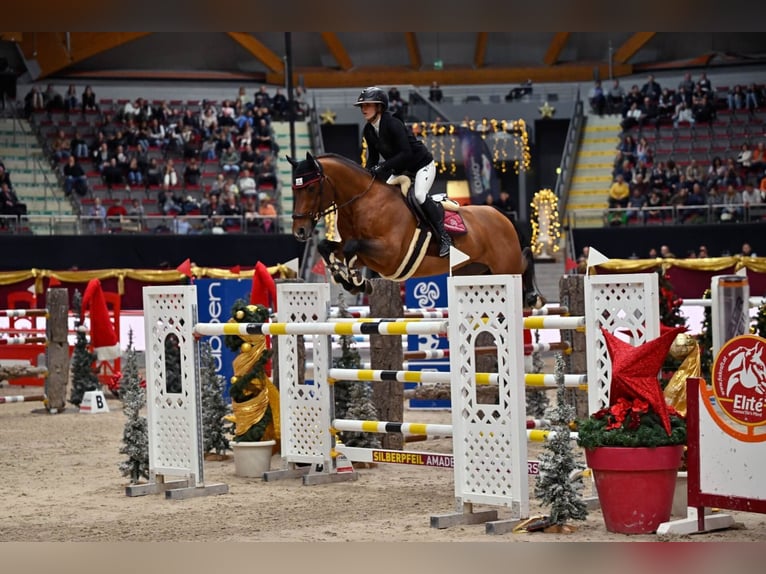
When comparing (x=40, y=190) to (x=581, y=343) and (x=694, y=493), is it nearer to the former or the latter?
(x=581, y=343)

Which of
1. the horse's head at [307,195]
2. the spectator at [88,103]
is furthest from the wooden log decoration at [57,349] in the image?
the spectator at [88,103]

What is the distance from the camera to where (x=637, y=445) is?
11.6ft

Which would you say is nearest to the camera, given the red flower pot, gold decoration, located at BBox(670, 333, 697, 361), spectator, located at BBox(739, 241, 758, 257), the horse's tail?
the red flower pot

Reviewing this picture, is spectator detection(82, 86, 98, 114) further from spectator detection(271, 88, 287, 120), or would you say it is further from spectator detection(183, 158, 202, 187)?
spectator detection(271, 88, 287, 120)

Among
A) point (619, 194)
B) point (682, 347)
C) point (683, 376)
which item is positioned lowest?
point (683, 376)

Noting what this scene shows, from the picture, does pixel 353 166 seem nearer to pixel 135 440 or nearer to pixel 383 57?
pixel 135 440

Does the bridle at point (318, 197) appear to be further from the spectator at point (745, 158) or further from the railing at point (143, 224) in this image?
the spectator at point (745, 158)

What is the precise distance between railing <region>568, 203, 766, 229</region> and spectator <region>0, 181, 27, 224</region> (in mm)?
9163

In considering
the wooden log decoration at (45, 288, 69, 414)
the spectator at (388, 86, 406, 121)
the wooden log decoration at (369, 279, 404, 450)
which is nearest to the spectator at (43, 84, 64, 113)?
the spectator at (388, 86, 406, 121)

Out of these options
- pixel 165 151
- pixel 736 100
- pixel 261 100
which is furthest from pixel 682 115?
pixel 165 151

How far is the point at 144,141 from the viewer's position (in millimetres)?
22391

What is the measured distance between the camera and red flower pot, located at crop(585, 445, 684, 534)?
11.6 feet

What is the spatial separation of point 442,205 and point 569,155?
58.4 ft

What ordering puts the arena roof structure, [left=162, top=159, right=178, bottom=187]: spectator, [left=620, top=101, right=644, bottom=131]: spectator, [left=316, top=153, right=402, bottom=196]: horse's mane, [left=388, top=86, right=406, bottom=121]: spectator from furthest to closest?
the arena roof structure < [left=620, top=101, right=644, bottom=131]: spectator < [left=388, top=86, right=406, bottom=121]: spectator < [left=162, top=159, right=178, bottom=187]: spectator < [left=316, top=153, right=402, bottom=196]: horse's mane
